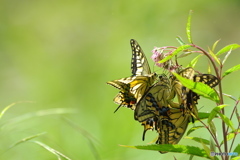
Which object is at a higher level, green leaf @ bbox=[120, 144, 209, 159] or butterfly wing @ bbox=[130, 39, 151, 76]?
butterfly wing @ bbox=[130, 39, 151, 76]

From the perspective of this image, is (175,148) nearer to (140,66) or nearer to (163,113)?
(163,113)

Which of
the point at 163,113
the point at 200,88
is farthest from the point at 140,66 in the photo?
the point at 200,88

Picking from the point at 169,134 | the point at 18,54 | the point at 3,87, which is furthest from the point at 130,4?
the point at 169,134

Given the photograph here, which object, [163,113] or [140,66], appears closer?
[163,113]

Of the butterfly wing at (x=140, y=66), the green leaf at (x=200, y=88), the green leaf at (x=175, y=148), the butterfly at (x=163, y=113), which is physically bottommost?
the green leaf at (x=175, y=148)

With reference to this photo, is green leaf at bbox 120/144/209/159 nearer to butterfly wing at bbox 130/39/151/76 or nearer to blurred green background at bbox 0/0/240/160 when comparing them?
butterfly wing at bbox 130/39/151/76

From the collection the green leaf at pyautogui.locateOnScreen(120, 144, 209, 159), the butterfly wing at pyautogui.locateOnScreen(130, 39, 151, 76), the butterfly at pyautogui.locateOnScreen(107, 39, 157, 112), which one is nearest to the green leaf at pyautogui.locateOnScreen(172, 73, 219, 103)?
the green leaf at pyautogui.locateOnScreen(120, 144, 209, 159)

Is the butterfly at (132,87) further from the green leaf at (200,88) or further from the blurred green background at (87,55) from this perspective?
the blurred green background at (87,55)

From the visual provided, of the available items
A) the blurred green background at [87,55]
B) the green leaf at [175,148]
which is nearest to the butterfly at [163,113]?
the green leaf at [175,148]
